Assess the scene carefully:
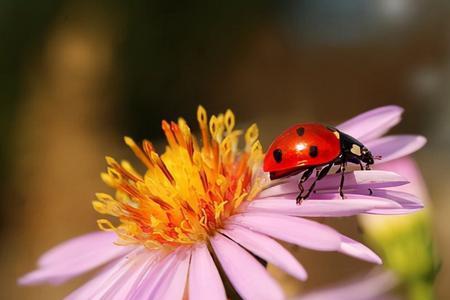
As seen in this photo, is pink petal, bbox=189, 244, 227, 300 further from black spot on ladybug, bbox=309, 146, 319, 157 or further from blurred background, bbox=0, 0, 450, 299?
blurred background, bbox=0, 0, 450, 299

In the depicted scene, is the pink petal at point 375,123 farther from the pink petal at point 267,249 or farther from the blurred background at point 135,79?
the blurred background at point 135,79

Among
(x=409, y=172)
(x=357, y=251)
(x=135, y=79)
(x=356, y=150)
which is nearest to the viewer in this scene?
(x=357, y=251)

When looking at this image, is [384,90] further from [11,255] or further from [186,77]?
[11,255]

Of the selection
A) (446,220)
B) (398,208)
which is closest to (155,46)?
(446,220)

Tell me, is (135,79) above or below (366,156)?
above

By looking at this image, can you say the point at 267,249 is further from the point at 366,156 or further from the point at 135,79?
the point at 135,79

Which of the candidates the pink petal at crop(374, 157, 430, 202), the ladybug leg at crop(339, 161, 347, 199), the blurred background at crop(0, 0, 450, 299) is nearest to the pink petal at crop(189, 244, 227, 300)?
the ladybug leg at crop(339, 161, 347, 199)

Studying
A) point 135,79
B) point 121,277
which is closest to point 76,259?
point 121,277
